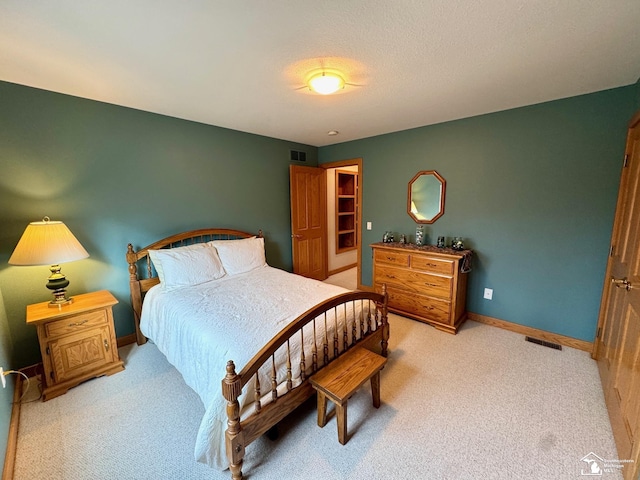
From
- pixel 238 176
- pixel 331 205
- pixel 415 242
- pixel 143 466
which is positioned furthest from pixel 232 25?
pixel 331 205

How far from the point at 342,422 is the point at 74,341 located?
2207mm

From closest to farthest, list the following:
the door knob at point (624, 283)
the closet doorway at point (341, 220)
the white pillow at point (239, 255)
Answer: the door knob at point (624, 283), the white pillow at point (239, 255), the closet doorway at point (341, 220)

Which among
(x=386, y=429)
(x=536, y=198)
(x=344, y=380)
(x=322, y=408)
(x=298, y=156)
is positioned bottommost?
(x=386, y=429)

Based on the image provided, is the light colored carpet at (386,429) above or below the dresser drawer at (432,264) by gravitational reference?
below

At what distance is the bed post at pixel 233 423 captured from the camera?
126 centimetres

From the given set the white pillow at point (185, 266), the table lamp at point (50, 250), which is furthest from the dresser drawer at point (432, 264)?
the table lamp at point (50, 250)

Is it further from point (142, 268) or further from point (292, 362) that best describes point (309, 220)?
point (292, 362)

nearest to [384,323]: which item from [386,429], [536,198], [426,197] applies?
[386,429]

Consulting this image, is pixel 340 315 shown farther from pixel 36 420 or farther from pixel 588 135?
pixel 588 135

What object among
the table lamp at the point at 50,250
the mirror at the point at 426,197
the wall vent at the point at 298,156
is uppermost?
the wall vent at the point at 298,156

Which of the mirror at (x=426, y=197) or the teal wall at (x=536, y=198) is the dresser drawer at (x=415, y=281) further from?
the mirror at (x=426, y=197)

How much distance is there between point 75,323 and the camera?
2096 mm

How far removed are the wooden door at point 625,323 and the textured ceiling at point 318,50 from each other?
0.80 meters

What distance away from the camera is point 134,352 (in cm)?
263
